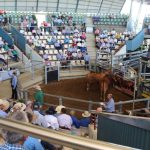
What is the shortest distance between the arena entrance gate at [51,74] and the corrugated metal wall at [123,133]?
472 inches

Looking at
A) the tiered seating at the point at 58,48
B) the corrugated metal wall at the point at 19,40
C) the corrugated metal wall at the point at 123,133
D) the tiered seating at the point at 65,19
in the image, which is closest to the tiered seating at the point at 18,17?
the tiered seating at the point at 65,19

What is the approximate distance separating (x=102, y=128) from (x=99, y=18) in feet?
83.5

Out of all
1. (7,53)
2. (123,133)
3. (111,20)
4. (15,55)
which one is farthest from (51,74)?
(111,20)

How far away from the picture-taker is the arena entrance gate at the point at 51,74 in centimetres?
1841

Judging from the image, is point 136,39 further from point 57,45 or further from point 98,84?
point 98,84

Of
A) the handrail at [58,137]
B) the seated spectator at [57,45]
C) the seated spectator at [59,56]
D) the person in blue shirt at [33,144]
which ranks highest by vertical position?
the handrail at [58,137]

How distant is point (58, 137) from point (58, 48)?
21436 millimetres

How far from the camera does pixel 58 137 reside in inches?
73.2

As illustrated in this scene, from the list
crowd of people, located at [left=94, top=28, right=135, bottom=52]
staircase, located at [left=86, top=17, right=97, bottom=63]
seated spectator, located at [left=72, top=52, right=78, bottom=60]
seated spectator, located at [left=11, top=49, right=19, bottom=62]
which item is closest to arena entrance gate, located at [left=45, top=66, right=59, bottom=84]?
seated spectator, located at [left=11, top=49, right=19, bottom=62]

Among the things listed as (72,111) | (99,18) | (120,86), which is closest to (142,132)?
(72,111)

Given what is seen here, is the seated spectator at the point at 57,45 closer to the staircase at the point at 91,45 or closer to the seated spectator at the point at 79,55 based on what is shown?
the seated spectator at the point at 79,55

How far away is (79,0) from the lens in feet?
127

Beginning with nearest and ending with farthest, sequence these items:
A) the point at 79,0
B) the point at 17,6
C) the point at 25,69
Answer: the point at 25,69 → the point at 17,6 → the point at 79,0

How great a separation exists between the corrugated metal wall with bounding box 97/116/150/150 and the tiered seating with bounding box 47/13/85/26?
69.9 ft
